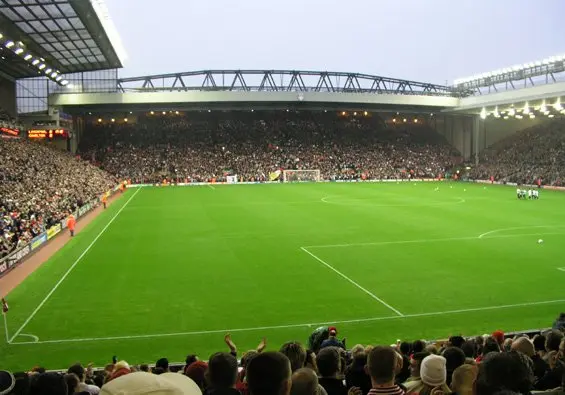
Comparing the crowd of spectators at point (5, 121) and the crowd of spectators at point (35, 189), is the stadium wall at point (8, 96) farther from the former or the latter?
the crowd of spectators at point (35, 189)

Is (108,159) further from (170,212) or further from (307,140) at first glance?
(170,212)

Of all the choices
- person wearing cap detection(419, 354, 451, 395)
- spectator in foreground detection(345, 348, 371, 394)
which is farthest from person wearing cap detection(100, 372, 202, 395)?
spectator in foreground detection(345, 348, 371, 394)

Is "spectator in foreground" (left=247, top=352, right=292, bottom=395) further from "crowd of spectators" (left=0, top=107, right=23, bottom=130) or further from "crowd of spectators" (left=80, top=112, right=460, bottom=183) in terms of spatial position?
"crowd of spectators" (left=80, top=112, right=460, bottom=183)

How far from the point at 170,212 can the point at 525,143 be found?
54.4 meters

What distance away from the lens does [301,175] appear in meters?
73.2

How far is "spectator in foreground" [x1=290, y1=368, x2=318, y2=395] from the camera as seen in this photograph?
148 inches

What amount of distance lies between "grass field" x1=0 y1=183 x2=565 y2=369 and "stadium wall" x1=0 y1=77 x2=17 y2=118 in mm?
30488

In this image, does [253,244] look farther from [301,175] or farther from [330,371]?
[301,175]

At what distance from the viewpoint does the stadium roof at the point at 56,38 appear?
3381 cm

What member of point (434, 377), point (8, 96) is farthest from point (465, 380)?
point (8, 96)

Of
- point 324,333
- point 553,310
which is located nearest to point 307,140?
point 553,310

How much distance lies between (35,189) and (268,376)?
3669 centimetres

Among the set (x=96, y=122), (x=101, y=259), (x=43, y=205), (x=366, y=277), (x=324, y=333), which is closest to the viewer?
(x=324, y=333)

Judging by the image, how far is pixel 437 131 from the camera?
8956cm
